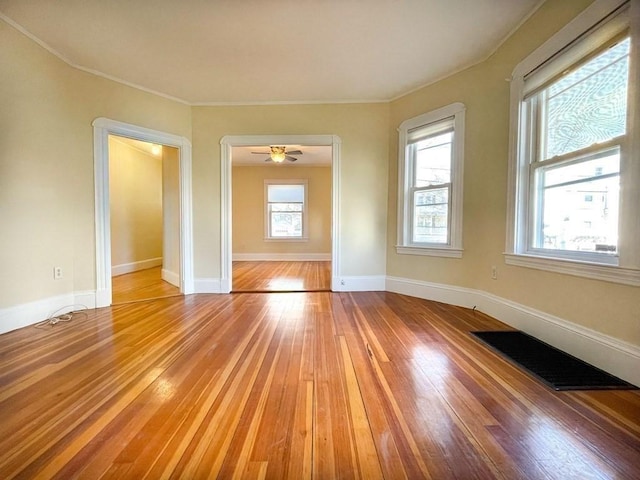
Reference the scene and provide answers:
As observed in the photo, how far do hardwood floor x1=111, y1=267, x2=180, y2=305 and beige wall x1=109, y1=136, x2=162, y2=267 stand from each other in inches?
24.3

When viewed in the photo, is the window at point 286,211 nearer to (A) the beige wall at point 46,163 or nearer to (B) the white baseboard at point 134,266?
(B) the white baseboard at point 134,266

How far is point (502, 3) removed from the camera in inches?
89.0

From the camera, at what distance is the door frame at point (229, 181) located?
4016 mm

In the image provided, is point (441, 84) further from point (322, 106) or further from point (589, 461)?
point (589, 461)

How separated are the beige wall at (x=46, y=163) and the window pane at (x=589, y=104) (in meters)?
4.38

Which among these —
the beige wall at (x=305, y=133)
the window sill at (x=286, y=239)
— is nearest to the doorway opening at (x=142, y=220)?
the beige wall at (x=305, y=133)

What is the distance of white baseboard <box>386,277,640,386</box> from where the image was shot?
1.72 m

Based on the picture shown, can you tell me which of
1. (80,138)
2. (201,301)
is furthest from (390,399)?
(80,138)

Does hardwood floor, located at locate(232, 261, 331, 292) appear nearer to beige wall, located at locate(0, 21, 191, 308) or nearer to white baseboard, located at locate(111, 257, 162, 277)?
white baseboard, located at locate(111, 257, 162, 277)

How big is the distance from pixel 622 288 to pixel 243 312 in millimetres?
3081

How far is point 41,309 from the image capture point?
109 inches

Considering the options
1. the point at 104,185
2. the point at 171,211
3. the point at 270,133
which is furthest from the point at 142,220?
the point at 270,133

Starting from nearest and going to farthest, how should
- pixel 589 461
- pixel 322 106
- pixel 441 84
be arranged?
1. pixel 589 461
2. pixel 441 84
3. pixel 322 106

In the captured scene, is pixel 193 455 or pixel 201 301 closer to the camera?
pixel 193 455
